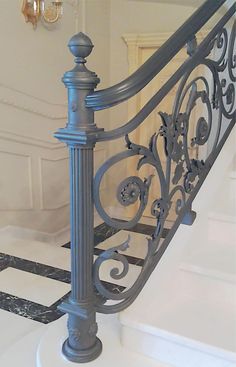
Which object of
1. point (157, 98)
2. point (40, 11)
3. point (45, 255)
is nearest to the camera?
point (157, 98)

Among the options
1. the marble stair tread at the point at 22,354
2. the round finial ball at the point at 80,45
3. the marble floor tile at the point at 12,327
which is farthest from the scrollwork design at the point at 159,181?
the marble floor tile at the point at 12,327

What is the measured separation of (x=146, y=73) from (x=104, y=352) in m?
0.94

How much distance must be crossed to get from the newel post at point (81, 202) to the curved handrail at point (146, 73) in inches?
1.8

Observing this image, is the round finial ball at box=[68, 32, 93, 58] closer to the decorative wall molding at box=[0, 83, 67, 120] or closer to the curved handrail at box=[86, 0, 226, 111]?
the curved handrail at box=[86, 0, 226, 111]

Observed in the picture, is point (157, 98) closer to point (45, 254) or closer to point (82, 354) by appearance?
point (82, 354)

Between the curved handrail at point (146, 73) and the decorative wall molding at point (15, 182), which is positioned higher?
the curved handrail at point (146, 73)

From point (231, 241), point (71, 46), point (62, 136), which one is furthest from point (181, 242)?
point (71, 46)

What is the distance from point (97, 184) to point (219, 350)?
0.65 m

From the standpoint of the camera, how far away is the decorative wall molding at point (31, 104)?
3.13 meters

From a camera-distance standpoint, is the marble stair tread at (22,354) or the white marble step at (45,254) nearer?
the marble stair tread at (22,354)

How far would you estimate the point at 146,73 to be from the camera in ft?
3.68

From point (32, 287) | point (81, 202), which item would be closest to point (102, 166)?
point (81, 202)

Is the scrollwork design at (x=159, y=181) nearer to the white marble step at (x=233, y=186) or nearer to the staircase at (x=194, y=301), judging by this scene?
the staircase at (x=194, y=301)

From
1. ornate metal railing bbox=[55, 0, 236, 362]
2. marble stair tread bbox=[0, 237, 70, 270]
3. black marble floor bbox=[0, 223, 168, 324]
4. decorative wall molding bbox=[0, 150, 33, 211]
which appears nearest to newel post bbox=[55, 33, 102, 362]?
ornate metal railing bbox=[55, 0, 236, 362]
